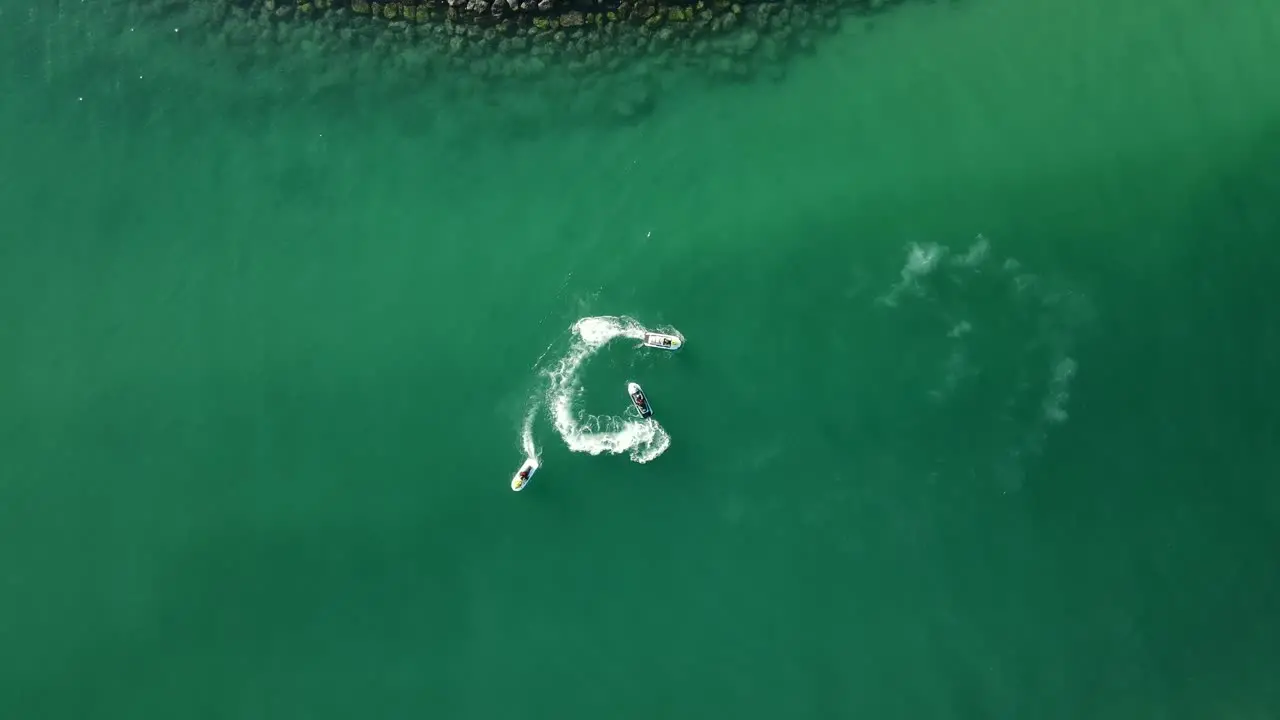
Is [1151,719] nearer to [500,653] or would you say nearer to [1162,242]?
[1162,242]

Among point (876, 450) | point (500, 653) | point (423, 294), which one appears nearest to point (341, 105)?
point (423, 294)

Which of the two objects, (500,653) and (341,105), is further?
(341,105)

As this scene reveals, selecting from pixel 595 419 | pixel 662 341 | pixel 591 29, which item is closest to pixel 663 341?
pixel 662 341

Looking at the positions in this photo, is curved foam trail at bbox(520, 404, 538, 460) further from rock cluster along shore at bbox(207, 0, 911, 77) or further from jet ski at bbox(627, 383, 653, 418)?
rock cluster along shore at bbox(207, 0, 911, 77)

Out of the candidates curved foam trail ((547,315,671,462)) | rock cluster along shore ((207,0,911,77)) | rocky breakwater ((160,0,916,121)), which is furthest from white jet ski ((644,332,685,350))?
rock cluster along shore ((207,0,911,77))

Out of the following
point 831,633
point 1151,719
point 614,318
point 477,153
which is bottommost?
point 1151,719

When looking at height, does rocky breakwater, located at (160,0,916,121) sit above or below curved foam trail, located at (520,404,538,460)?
above

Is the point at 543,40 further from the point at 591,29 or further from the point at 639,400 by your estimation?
the point at 639,400
